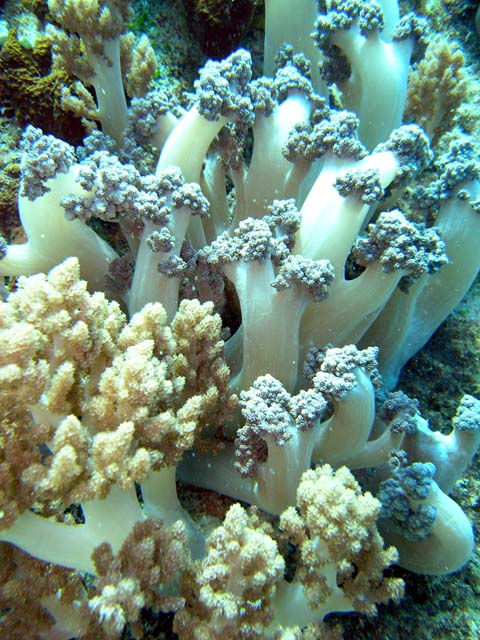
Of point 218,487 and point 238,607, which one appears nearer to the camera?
point 238,607

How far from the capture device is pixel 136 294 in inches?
101

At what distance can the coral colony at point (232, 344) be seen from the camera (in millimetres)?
1854

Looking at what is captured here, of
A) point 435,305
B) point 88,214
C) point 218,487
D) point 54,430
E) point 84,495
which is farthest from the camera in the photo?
point 435,305

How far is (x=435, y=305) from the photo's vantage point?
3127 mm

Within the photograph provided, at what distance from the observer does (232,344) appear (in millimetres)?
2852

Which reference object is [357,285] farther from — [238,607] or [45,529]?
[45,529]

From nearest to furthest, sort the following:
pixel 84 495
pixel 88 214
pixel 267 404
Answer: pixel 84 495 → pixel 267 404 → pixel 88 214

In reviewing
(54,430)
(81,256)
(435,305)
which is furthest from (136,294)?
(435,305)

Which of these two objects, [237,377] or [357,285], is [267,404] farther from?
[357,285]

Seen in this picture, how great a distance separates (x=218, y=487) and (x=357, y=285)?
1414mm

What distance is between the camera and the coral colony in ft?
6.08

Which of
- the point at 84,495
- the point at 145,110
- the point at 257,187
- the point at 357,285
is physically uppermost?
the point at 145,110

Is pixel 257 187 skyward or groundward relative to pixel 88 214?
skyward

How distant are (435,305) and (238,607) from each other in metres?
2.27
